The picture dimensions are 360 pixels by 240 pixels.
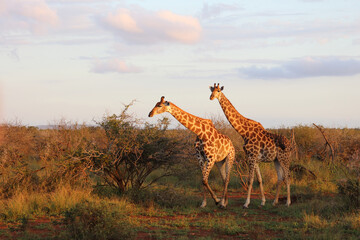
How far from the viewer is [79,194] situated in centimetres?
1101

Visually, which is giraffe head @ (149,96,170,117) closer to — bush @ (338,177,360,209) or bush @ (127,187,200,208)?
bush @ (127,187,200,208)

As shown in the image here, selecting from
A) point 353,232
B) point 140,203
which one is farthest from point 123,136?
point 353,232

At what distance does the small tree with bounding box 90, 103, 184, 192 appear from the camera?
1128 cm

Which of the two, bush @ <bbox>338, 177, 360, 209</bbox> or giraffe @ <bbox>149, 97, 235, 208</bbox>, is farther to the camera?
giraffe @ <bbox>149, 97, 235, 208</bbox>

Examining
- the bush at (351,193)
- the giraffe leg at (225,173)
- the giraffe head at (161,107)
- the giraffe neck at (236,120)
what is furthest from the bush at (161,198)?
the bush at (351,193)

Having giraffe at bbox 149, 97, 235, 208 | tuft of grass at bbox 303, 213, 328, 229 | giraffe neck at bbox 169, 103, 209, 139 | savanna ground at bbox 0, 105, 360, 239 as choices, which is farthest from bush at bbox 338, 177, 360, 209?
giraffe neck at bbox 169, 103, 209, 139

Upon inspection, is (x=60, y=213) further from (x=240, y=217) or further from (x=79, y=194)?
(x=240, y=217)

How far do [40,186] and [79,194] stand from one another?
4.74 ft

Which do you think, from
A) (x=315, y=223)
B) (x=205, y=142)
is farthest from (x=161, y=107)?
(x=315, y=223)

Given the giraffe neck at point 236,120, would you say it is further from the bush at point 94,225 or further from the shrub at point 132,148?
the bush at point 94,225

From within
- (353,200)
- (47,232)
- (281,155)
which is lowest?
(47,232)

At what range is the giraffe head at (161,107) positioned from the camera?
10.9m

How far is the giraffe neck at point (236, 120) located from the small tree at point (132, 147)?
165 cm

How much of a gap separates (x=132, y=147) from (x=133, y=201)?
149 centimetres
